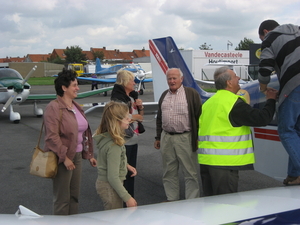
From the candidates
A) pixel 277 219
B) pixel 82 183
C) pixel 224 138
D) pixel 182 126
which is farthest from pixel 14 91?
pixel 277 219

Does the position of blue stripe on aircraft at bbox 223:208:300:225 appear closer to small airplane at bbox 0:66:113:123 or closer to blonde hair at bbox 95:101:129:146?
blonde hair at bbox 95:101:129:146

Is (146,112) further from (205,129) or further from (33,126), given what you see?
(33,126)

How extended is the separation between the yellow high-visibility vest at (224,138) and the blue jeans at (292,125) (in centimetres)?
30

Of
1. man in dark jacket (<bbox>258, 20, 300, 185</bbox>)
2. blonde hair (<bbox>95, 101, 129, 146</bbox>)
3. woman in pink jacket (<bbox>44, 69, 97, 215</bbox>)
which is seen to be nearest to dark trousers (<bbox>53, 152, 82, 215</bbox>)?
woman in pink jacket (<bbox>44, 69, 97, 215</bbox>)

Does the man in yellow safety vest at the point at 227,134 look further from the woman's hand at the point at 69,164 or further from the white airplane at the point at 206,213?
the woman's hand at the point at 69,164

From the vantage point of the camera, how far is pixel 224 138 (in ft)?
9.00

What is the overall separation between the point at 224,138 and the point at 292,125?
1.86ft

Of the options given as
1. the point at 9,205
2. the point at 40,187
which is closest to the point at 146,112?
the point at 40,187

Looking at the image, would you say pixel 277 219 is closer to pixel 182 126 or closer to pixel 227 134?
pixel 227 134

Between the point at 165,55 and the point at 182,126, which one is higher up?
the point at 165,55

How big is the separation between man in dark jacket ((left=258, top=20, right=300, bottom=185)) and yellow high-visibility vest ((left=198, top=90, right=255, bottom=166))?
0.31 meters

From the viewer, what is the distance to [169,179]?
4.04m

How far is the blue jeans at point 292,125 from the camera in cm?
274

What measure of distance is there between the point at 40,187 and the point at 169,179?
206 cm
